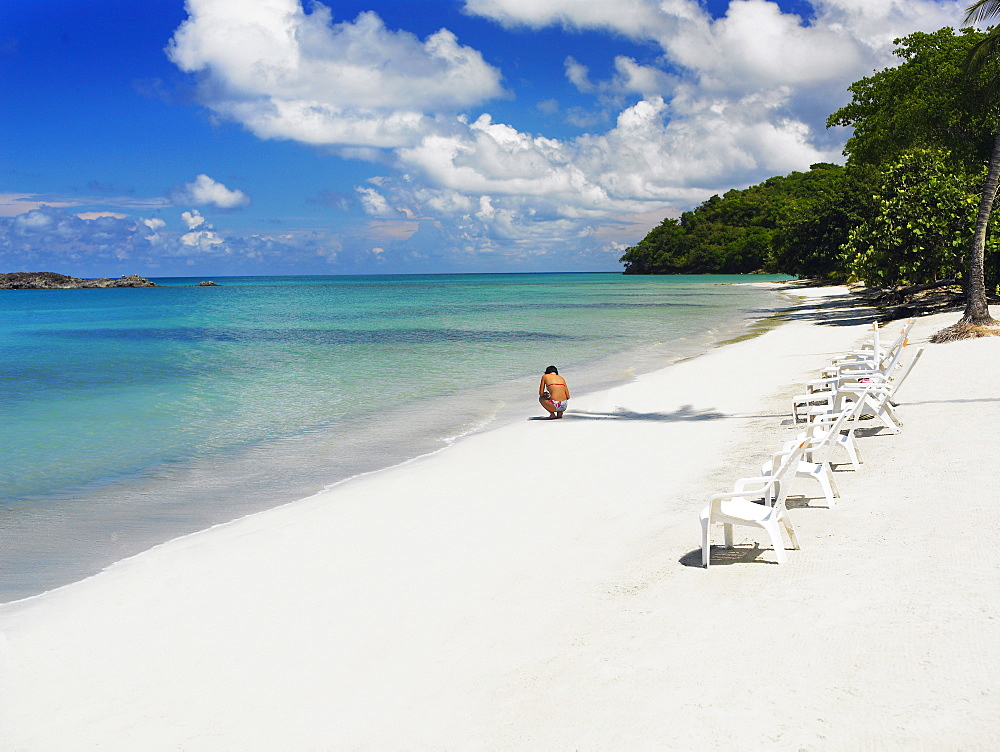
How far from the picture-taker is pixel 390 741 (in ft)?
12.7

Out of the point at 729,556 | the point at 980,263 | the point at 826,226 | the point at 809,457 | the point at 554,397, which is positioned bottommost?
the point at 729,556

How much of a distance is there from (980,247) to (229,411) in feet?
60.5

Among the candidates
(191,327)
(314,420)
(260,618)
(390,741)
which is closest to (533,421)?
(314,420)

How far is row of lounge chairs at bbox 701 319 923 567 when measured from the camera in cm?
561

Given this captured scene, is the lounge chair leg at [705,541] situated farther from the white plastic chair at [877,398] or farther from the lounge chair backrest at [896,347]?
the lounge chair backrest at [896,347]

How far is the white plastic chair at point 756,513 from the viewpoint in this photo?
5.47 meters

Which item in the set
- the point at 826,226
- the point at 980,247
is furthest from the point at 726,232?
the point at 980,247

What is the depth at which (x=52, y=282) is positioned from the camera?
17912cm

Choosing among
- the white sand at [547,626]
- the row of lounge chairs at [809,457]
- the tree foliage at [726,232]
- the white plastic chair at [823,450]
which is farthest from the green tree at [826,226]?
the tree foliage at [726,232]

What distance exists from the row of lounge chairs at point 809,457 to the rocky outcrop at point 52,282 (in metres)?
194

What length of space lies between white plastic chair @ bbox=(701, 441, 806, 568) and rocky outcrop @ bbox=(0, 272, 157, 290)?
648 feet

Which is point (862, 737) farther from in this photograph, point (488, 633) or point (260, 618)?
point (260, 618)

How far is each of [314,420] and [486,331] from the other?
2429cm

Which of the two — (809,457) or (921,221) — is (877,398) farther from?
(921,221)
